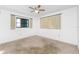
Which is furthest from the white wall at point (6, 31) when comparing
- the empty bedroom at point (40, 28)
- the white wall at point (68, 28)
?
the white wall at point (68, 28)

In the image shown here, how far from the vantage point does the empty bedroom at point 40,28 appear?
4.41m

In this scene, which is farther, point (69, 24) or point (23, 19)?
point (23, 19)

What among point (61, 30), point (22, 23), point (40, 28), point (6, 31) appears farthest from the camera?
point (40, 28)

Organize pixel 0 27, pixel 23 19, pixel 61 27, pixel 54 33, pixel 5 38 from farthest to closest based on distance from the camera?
1. pixel 23 19
2. pixel 54 33
3. pixel 61 27
4. pixel 5 38
5. pixel 0 27

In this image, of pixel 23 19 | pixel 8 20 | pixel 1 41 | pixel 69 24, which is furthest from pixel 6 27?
pixel 69 24

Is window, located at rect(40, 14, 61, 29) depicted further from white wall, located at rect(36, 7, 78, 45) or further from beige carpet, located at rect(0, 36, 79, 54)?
beige carpet, located at rect(0, 36, 79, 54)

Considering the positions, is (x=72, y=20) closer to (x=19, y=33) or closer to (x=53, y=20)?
(x=53, y=20)

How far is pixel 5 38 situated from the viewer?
5375mm

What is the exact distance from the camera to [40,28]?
8078mm

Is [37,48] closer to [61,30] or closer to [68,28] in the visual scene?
[68,28]

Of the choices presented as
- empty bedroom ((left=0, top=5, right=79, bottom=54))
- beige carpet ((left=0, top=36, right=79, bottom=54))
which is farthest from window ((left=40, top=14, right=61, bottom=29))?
beige carpet ((left=0, top=36, right=79, bottom=54))

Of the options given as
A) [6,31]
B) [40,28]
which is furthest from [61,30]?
[6,31]

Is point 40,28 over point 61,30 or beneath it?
over

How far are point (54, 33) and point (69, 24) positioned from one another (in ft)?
5.19
